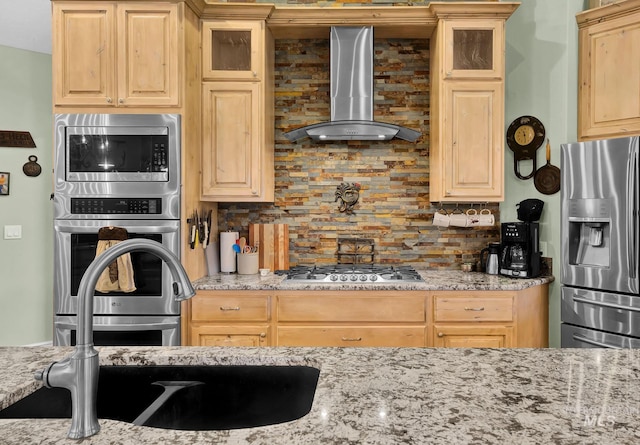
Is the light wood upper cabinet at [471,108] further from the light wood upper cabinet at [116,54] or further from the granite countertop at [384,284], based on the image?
the light wood upper cabinet at [116,54]

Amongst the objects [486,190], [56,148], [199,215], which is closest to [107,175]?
[56,148]

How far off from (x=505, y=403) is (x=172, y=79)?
2.57 meters

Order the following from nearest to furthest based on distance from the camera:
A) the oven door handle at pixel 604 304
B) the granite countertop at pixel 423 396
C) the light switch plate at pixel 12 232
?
the granite countertop at pixel 423 396, the oven door handle at pixel 604 304, the light switch plate at pixel 12 232

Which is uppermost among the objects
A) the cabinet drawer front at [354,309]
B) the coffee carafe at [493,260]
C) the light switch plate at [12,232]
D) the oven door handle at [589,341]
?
the light switch plate at [12,232]

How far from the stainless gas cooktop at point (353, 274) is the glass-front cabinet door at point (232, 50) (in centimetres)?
138

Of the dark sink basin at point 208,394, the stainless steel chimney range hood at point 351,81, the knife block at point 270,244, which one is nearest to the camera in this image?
the dark sink basin at point 208,394

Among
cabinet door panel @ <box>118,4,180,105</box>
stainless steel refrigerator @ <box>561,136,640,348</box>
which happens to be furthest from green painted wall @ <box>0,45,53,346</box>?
Answer: stainless steel refrigerator @ <box>561,136,640,348</box>

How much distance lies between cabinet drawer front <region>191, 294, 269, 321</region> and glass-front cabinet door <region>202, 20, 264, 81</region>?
148 cm

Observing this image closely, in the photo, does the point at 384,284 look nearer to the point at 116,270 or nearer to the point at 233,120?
the point at 233,120

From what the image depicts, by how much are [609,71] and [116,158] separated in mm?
3205

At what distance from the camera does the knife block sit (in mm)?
3330

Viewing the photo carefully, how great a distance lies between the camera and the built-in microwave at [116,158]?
2688 millimetres

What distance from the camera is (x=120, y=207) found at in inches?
106

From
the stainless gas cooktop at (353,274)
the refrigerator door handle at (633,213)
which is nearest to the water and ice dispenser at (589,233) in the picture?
the refrigerator door handle at (633,213)
